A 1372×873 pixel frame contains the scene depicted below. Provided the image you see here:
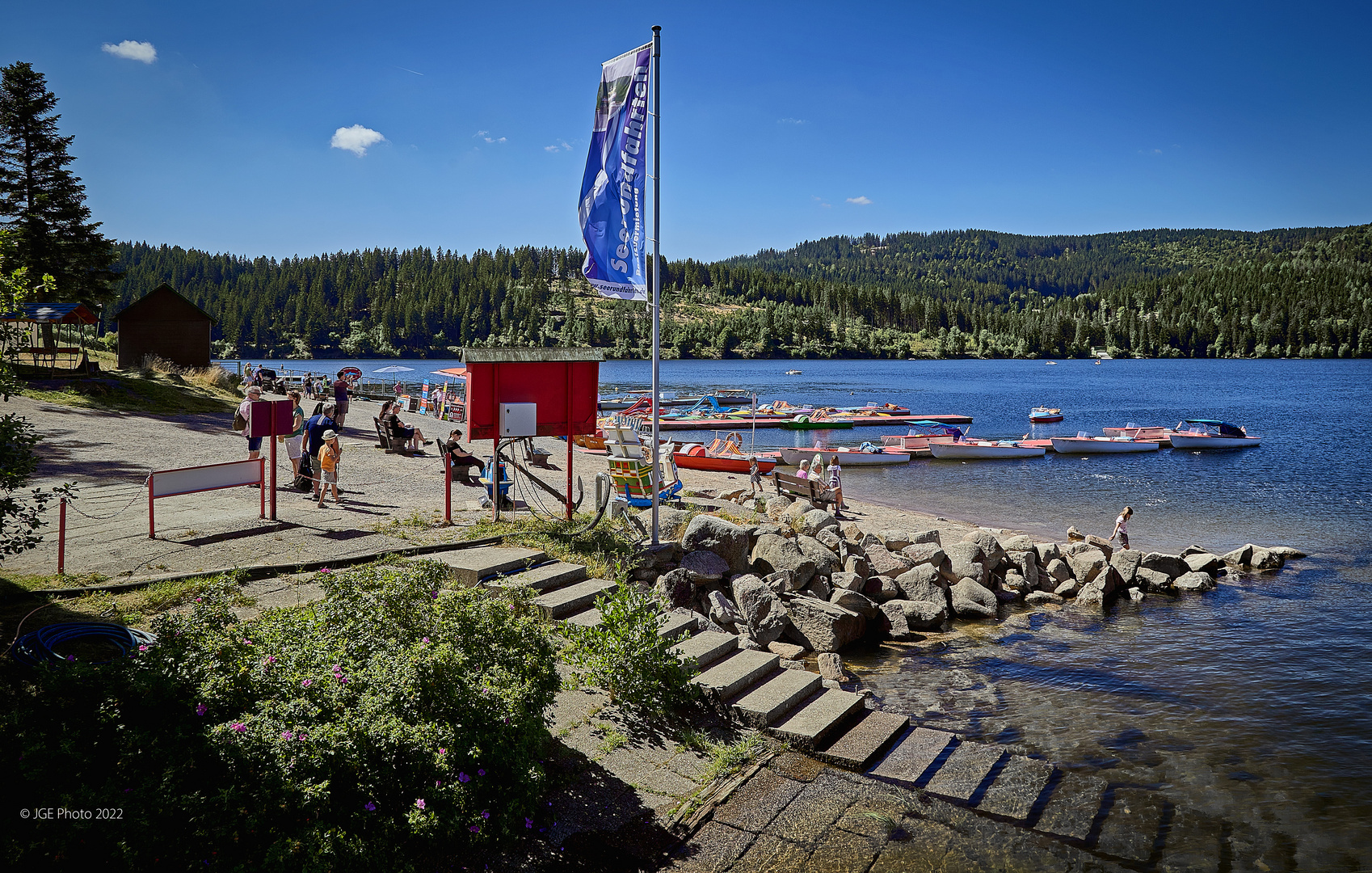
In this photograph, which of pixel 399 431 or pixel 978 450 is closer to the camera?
pixel 399 431

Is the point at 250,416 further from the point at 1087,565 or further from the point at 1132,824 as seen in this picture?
the point at 1087,565

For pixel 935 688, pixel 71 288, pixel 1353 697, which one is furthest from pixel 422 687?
pixel 71 288

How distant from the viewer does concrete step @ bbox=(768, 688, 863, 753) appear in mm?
6074

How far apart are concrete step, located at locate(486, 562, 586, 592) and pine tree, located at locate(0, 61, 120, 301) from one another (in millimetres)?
34113

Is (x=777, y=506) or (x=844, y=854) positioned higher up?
(x=777, y=506)

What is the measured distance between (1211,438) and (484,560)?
4247cm

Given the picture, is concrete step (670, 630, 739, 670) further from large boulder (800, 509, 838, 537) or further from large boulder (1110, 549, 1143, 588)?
large boulder (1110, 549, 1143, 588)

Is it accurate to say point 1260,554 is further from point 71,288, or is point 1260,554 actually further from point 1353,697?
point 71,288

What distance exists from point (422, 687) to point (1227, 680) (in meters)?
10.1

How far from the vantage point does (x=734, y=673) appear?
22.3 feet

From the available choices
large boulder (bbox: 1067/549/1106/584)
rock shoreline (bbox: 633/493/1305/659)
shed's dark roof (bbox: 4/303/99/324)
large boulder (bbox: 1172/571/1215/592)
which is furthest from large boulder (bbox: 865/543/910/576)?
shed's dark roof (bbox: 4/303/99/324)

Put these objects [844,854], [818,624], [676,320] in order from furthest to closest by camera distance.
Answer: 1. [676,320]
2. [818,624]
3. [844,854]

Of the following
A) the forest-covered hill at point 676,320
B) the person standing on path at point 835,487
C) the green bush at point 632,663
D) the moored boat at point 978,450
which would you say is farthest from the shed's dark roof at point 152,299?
the forest-covered hill at point 676,320

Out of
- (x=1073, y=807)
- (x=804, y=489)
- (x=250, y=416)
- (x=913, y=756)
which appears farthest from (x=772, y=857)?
(x=804, y=489)
